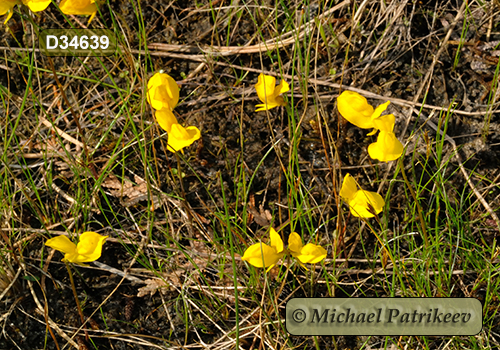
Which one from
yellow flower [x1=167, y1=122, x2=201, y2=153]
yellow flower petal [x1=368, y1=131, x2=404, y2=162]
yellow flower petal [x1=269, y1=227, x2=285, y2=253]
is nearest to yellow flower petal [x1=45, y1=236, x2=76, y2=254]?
yellow flower [x1=167, y1=122, x2=201, y2=153]

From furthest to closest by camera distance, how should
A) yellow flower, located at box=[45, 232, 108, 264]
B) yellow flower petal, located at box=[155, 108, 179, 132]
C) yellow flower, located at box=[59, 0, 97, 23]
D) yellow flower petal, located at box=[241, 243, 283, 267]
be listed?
yellow flower, located at box=[59, 0, 97, 23], yellow flower petal, located at box=[155, 108, 179, 132], yellow flower, located at box=[45, 232, 108, 264], yellow flower petal, located at box=[241, 243, 283, 267]

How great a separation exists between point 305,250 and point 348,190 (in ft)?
1.15

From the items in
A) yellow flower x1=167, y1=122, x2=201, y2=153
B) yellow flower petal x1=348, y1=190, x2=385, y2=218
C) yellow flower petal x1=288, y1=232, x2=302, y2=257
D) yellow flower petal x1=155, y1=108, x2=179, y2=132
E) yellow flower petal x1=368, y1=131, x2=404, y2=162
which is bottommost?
yellow flower petal x1=288, y1=232, x2=302, y2=257

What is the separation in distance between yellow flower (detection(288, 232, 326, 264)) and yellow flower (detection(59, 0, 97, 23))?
1.48 metres

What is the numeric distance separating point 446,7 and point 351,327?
1.77m

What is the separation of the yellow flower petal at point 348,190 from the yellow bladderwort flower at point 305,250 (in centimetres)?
29

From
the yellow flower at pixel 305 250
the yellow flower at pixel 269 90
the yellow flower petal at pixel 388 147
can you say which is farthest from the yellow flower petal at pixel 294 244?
the yellow flower at pixel 269 90

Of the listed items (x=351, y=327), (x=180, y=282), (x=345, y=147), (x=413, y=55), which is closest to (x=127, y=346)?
(x=180, y=282)

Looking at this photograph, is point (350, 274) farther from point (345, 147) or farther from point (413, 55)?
point (413, 55)

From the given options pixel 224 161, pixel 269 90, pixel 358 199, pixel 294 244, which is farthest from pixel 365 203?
pixel 224 161

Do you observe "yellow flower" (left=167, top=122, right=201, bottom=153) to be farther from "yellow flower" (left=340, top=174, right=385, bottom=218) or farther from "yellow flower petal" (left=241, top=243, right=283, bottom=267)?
"yellow flower" (left=340, top=174, right=385, bottom=218)

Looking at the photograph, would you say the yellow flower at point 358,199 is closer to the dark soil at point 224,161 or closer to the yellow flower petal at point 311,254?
the dark soil at point 224,161

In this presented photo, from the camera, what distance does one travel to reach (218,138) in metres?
Result: 2.48

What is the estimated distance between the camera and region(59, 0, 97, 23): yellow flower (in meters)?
2.18
